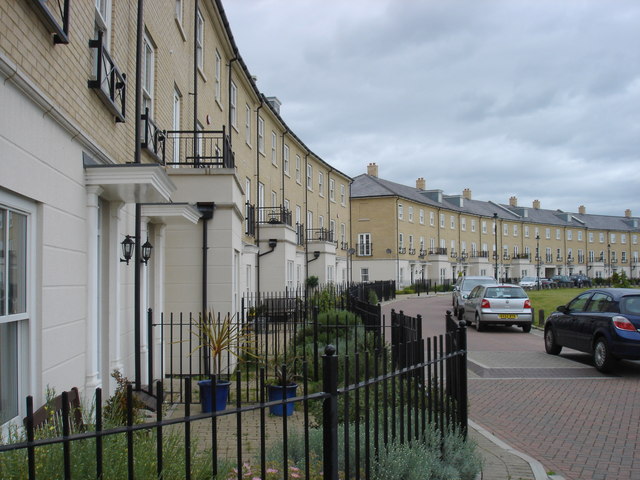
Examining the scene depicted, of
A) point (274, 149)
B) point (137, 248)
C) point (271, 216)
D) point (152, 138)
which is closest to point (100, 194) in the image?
point (137, 248)

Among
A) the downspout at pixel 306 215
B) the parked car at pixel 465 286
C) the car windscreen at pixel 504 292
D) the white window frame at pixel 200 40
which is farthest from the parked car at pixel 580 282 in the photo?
the white window frame at pixel 200 40

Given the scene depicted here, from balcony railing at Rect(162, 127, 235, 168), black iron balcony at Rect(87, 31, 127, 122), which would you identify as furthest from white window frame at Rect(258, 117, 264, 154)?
black iron balcony at Rect(87, 31, 127, 122)

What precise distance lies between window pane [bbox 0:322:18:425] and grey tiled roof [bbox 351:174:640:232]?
53.9 m

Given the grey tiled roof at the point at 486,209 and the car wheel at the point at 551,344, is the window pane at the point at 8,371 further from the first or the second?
the grey tiled roof at the point at 486,209

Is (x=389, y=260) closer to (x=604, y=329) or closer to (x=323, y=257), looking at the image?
(x=323, y=257)

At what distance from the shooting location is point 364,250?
58.8 m

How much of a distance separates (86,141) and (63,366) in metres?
2.45

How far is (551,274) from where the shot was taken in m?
91.9

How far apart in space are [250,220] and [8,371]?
19.9m

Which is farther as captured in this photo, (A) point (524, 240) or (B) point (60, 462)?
(A) point (524, 240)

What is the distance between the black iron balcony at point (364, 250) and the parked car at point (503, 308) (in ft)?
122

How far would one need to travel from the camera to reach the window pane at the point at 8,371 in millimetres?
4680

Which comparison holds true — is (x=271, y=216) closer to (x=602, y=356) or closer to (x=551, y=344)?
(x=551, y=344)

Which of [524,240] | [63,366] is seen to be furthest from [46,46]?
[524,240]
